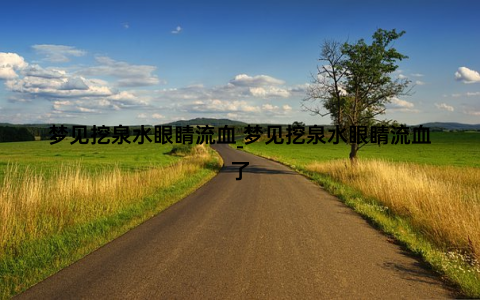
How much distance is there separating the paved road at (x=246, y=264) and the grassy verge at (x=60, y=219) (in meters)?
0.51

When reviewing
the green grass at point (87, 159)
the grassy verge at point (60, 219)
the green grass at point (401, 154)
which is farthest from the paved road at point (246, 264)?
the green grass at point (401, 154)

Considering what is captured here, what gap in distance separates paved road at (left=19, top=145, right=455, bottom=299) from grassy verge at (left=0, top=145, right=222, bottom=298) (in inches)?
19.9

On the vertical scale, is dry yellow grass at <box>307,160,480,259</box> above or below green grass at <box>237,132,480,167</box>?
above

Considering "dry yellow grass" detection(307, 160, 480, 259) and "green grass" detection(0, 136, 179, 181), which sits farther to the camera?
"green grass" detection(0, 136, 179, 181)

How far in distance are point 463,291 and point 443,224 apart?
3384 millimetres

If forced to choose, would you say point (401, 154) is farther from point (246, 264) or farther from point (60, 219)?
point (246, 264)

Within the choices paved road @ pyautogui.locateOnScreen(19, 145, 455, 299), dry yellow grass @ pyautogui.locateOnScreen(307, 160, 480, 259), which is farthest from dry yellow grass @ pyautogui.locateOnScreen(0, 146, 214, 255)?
dry yellow grass @ pyautogui.locateOnScreen(307, 160, 480, 259)

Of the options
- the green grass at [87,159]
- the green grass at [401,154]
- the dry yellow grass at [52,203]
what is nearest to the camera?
the dry yellow grass at [52,203]

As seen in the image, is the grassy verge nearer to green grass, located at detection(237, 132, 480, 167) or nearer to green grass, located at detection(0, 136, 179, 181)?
green grass, located at detection(0, 136, 179, 181)

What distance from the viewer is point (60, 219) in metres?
8.59

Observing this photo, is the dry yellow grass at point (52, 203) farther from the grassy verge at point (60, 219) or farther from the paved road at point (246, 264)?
the paved road at point (246, 264)

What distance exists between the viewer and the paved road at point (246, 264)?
4523 mm

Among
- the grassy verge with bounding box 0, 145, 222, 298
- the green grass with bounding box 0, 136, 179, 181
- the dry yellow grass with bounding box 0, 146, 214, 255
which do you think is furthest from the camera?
the green grass with bounding box 0, 136, 179, 181

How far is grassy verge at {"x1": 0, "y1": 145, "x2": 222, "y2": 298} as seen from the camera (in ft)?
18.8
